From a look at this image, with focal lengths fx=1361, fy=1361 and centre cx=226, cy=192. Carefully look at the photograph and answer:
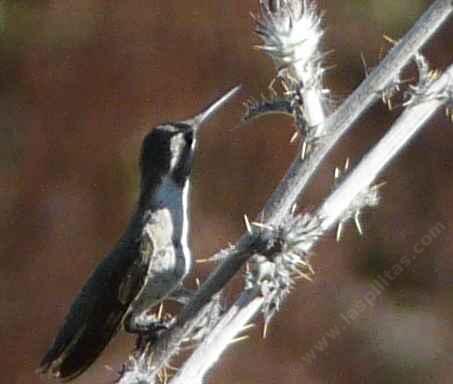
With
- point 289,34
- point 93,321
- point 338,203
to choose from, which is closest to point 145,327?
point 93,321

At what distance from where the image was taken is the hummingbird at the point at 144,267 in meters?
2.88

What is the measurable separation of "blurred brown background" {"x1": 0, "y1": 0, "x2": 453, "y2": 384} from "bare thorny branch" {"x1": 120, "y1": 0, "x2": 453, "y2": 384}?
331 cm

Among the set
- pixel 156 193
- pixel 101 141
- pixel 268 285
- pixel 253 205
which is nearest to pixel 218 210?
pixel 253 205

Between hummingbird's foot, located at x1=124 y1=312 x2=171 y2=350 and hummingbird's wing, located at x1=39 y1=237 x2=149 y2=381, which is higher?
hummingbird's foot, located at x1=124 y1=312 x2=171 y2=350

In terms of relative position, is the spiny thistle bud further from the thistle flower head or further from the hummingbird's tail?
the hummingbird's tail

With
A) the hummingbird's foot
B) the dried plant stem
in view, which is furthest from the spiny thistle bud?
the hummingbird's foot

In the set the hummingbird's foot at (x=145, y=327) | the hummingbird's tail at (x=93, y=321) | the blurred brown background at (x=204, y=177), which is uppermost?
the hummingbird's foot at (x=145, y=327)

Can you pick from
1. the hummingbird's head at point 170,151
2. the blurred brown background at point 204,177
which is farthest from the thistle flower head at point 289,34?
the blurred brown background at point 204,177

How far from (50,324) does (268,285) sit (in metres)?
3.94

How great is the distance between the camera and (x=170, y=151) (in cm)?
323

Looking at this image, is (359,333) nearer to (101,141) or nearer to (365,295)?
(365,295)

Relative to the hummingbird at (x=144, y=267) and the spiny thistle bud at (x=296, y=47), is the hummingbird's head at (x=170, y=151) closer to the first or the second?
the hummingbird at (x=144, y=267)

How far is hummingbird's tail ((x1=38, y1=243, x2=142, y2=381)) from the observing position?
2828mm

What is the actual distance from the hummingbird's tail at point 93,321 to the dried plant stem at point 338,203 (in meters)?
0.67
